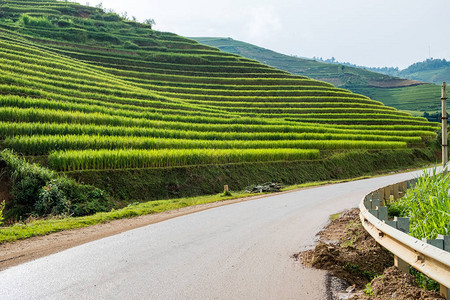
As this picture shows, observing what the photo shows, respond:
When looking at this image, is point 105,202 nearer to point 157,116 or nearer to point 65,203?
point 65,203

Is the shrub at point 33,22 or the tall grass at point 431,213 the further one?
the shrub at point 33,22

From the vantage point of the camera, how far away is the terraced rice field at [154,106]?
81.1 feet

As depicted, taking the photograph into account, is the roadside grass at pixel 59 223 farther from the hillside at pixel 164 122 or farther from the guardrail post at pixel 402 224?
the guardrail post at pixel 402 224

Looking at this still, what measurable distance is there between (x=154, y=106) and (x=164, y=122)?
353 inches

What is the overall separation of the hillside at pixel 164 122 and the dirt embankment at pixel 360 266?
11.5 meters

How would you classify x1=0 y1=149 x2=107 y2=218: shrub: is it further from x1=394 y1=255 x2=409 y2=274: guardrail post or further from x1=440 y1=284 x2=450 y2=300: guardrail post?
x1=440 y1=284 x2=450 y2=300: guardrail post

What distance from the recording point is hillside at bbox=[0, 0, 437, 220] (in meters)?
21.9

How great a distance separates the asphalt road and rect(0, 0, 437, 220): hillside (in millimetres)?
8689

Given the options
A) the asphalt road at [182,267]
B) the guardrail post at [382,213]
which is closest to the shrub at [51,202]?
the asphalt road at [182,267]

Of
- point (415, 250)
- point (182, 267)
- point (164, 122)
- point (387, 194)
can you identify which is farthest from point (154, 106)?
point (415, 250)

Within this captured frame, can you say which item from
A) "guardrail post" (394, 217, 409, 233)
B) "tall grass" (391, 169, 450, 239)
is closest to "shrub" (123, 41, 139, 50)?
"tall grass" (391, 169, 450, 239)

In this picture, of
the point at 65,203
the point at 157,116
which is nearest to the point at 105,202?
the point at 65,203

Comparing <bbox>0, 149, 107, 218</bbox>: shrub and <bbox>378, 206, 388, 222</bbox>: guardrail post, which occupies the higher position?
<bbox>378, 206, 388, 222</bbox>: guardrail post

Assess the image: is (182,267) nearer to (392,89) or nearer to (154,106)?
(154,106)
